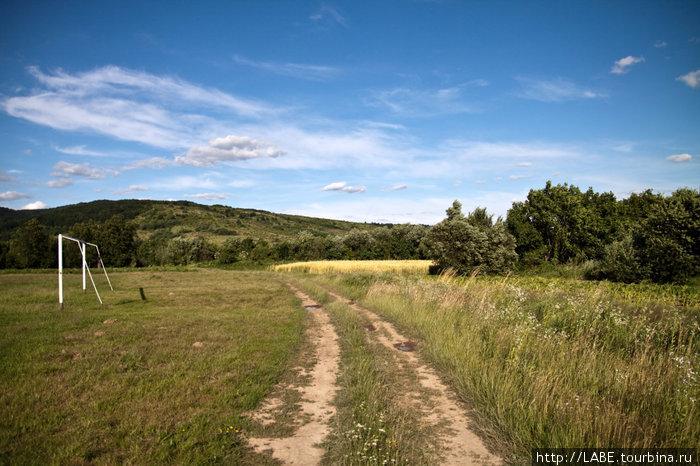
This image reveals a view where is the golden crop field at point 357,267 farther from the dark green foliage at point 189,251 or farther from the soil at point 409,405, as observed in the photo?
the dark green foliage at point 189,251

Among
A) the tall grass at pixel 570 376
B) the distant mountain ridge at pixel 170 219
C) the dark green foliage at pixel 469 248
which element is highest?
the distant mountain ridge at pixel 170 219

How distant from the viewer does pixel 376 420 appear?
4.64 metres

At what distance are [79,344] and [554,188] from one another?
152 ft

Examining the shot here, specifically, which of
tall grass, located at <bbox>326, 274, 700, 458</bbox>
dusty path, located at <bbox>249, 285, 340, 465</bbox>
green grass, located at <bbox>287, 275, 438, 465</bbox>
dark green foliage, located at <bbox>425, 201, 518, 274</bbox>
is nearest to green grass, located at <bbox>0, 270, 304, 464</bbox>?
dusty path, located at <bbox>249, 285, 340, 465</bbox>

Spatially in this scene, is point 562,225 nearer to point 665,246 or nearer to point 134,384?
point 665,246

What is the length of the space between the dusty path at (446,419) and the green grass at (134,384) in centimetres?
218

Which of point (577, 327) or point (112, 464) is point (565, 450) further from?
point (577, 327)

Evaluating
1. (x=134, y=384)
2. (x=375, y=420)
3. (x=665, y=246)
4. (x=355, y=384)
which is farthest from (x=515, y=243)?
(x=134, y=384)

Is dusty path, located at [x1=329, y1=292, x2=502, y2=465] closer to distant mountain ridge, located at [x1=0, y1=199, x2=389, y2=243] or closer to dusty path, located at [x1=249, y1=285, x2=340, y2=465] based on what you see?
dusty path, located at [x1=249, y1=285, x2=340, y2=465]

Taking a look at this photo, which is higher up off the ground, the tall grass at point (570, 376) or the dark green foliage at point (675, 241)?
the dark green foliage at point (675, 241)

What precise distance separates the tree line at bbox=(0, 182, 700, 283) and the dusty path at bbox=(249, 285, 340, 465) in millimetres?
21927

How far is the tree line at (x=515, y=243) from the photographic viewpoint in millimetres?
22987

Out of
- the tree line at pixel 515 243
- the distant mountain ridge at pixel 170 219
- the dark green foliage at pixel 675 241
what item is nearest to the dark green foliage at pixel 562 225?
the tree line at pixel 515 243

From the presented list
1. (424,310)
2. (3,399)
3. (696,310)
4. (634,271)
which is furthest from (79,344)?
(634,271)
